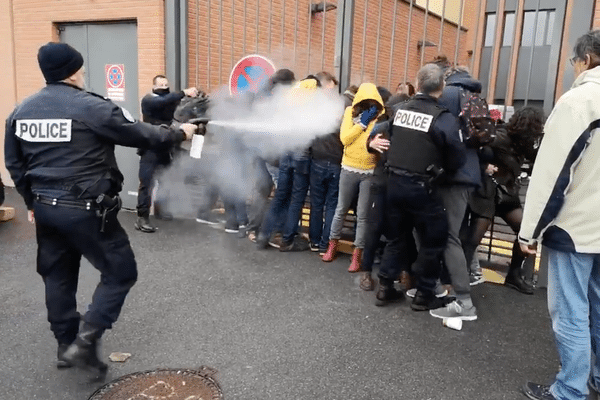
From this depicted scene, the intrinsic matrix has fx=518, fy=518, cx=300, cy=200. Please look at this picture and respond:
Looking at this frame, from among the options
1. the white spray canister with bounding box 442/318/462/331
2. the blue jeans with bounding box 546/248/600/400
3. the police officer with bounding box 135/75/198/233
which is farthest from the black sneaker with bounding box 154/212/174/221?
the blue jeans with bounding box 546/248/600/400

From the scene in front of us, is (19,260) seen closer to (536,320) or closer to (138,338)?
(138,338)

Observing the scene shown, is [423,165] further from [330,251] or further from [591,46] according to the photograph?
[330,251]

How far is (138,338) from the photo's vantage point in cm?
Answer: 370

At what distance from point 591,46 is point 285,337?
2643 mm

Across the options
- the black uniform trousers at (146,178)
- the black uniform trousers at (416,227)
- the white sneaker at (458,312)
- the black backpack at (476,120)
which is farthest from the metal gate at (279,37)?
the white sneaker at (458,312)

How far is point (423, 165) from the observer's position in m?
3.87

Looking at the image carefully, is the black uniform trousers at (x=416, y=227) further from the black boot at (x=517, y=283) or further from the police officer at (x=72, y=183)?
the police officer at (x=72, y=183)

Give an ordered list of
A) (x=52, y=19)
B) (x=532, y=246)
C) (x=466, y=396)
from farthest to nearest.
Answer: (x=52, y=19) → (x=466, y=396) → (x=532, y=246)

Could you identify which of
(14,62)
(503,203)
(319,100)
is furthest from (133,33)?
(503,203)

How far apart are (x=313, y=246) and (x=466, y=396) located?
2927 millimetres

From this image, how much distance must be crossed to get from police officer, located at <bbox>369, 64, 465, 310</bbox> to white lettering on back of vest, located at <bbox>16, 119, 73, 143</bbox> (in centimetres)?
232

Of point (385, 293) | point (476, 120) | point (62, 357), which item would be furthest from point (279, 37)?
point (62, 357)

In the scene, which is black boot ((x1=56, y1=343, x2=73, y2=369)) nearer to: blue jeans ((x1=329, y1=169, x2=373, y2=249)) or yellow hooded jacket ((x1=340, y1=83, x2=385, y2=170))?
blue jeans ((x1=329, y1=169, x2=373, y2=249))

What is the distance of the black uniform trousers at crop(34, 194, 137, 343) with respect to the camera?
3004mm
